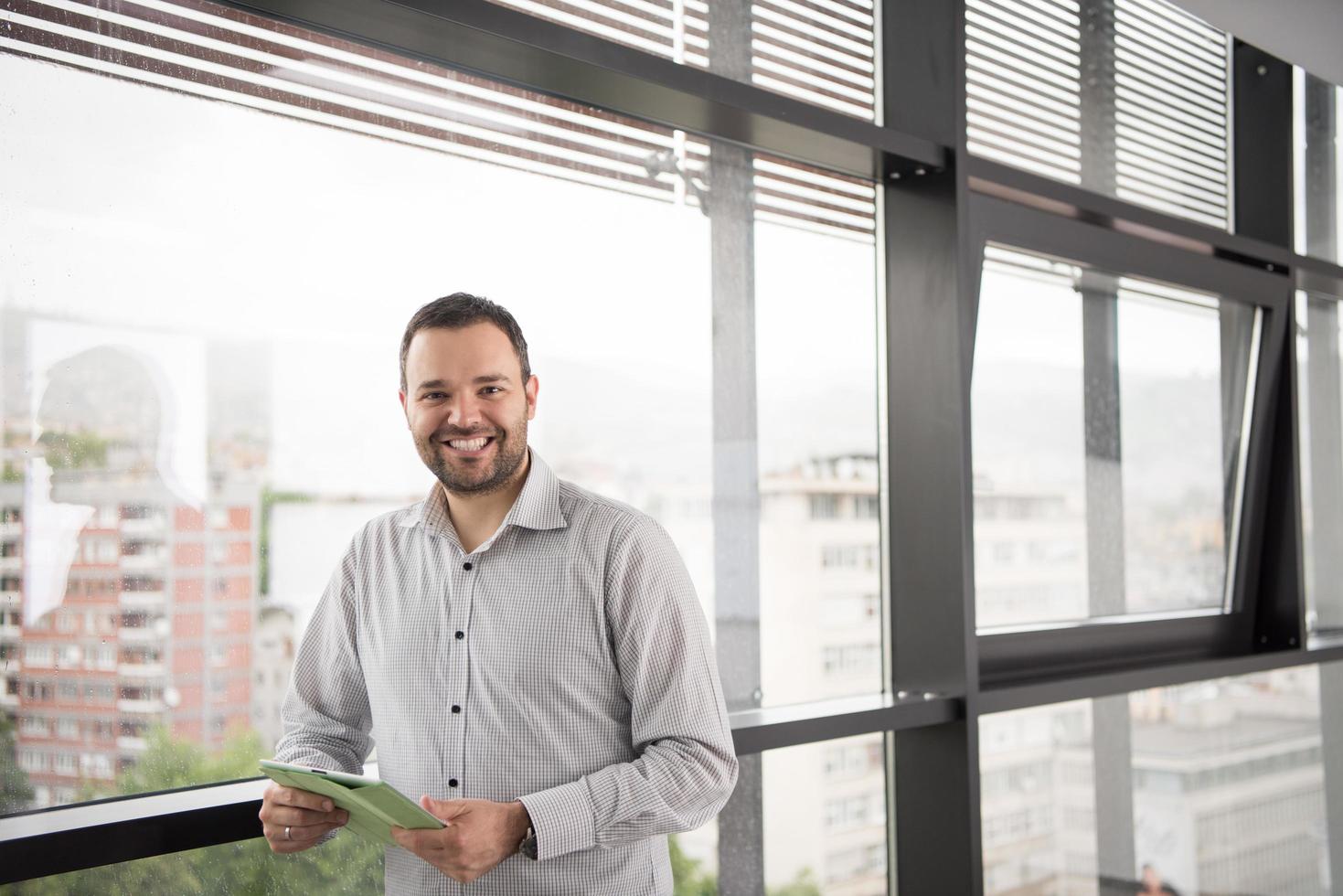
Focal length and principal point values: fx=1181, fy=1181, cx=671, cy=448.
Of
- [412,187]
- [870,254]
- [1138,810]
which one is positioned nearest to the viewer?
[412,187]

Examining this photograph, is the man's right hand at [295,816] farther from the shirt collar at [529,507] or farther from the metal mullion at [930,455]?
the metal mullion at [930,455]

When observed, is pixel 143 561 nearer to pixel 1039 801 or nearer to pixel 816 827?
pixel 816 827

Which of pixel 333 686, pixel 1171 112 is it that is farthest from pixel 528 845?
pixel 1171 112

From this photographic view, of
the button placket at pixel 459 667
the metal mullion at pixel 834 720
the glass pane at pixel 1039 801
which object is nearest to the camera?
the button placket at pixel 459 667

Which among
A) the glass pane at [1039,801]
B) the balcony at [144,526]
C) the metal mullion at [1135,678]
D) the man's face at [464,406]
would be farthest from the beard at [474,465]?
the glass pane at [1039,801]

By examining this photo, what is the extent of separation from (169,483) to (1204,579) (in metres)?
3.09

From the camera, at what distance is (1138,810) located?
140 inches

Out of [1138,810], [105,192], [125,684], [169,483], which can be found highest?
[105,192]

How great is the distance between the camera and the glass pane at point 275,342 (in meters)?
1.79

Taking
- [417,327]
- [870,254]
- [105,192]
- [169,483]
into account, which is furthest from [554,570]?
[870,254]

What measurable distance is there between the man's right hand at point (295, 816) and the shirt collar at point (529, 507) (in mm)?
461

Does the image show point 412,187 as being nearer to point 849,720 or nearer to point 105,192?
point 105,192

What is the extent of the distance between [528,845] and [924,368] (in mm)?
1534

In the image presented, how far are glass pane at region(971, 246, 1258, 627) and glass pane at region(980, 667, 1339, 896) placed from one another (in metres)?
0.34
